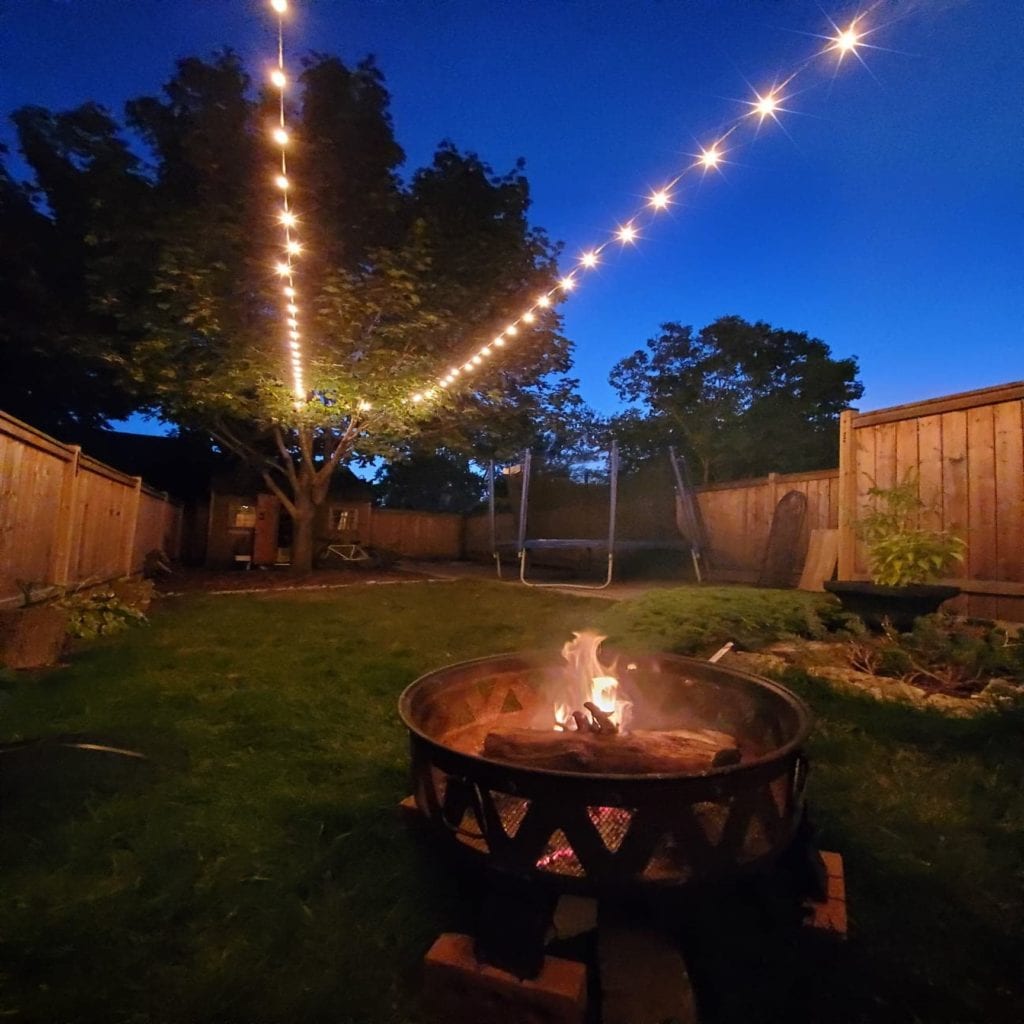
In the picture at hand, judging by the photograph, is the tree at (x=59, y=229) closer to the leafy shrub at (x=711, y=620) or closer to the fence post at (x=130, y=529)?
the fence post at (x=130, y=529)

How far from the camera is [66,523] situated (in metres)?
5.02

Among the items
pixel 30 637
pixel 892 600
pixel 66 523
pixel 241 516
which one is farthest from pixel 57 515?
pixel 241 516

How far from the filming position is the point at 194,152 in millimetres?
7344

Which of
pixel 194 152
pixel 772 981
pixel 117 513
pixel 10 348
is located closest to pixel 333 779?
pixel 772 981

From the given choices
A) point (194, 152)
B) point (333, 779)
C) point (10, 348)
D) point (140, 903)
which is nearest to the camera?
point (140, 903)

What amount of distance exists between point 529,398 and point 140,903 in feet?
31.9

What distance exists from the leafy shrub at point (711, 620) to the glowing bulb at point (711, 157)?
2959 mm

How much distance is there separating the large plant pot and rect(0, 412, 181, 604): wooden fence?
5.53 metres

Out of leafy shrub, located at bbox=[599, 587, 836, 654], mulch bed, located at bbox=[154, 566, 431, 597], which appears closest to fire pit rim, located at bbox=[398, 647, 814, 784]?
leafy shrub, located at bbox=[599, 587, 836, 654]

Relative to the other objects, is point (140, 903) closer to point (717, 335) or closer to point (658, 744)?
point (658, 744)

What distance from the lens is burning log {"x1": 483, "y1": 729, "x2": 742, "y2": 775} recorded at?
1345 mm

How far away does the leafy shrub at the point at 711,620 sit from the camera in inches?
131

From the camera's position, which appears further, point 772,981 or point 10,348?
point 10,348

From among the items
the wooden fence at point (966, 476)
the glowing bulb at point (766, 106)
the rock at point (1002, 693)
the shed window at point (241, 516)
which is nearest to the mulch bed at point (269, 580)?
the shed window at point (241, 516)
